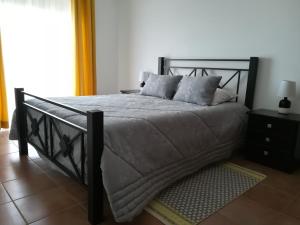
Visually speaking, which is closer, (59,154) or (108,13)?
(59,154)

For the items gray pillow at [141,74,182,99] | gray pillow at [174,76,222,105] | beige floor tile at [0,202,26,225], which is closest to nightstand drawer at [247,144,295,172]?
gray pillow at [174,76,222,105]

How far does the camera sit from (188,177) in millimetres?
2211

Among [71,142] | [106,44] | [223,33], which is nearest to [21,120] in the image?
[71,142]

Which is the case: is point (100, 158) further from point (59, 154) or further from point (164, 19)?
point (164, 19)

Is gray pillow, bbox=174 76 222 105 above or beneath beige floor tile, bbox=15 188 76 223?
above

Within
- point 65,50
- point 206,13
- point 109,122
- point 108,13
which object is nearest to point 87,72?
point 65,50

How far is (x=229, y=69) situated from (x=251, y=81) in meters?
0.35

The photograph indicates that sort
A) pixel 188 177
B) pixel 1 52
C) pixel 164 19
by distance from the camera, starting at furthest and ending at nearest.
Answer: pixel 164 19, pixel 1 52, pixel 188 177

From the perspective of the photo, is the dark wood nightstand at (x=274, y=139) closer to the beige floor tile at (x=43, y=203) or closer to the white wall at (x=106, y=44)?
the beige floor tile at (x=43, y=203)

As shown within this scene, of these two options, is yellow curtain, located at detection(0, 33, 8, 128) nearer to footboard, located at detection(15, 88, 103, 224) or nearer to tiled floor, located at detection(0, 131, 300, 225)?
footboard, located at detection(15, 88, 103, 224)

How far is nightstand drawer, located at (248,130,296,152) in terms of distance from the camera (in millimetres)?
2295

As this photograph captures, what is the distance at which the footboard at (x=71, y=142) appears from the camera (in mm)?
1444

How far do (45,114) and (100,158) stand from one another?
0.92 meters

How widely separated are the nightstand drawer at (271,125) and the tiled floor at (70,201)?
43cm
